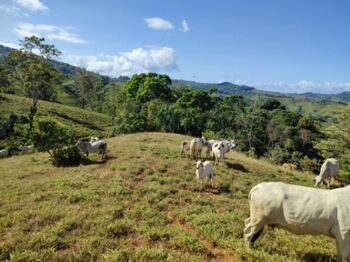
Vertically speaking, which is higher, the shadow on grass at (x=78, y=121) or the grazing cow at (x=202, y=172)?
the grazing cow at (x=202, y=172)

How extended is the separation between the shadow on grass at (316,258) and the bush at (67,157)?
14.8m

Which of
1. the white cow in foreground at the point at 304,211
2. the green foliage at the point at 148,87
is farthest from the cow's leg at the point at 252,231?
the green foliage at the point at 148,87

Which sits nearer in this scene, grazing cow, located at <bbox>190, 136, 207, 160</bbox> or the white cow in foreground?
the white cow in foreground

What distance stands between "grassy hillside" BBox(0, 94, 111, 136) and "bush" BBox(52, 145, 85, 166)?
26323 millimetres

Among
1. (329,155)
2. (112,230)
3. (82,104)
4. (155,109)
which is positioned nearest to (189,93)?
(155,109)

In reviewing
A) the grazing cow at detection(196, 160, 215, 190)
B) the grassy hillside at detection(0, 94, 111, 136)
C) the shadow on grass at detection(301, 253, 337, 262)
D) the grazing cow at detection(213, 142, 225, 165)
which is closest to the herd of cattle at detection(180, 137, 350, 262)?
the shadow on grass at detection(301, 253, 337, 262)

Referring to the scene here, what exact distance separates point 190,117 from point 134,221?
45452mm

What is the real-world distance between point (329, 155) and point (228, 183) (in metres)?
37.1

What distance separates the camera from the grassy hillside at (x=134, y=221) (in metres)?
7.58

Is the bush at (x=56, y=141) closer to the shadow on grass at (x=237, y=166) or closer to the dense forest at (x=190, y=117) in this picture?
the shadow on grass at (x=237, y=166)

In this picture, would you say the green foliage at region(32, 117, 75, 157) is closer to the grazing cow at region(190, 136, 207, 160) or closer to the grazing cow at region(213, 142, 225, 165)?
the grazing cow at region(190, 136, 207, 160)

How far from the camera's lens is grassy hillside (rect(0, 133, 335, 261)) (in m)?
7.58

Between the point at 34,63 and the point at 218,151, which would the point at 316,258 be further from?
the point at 34,63

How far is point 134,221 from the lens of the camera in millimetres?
9539
